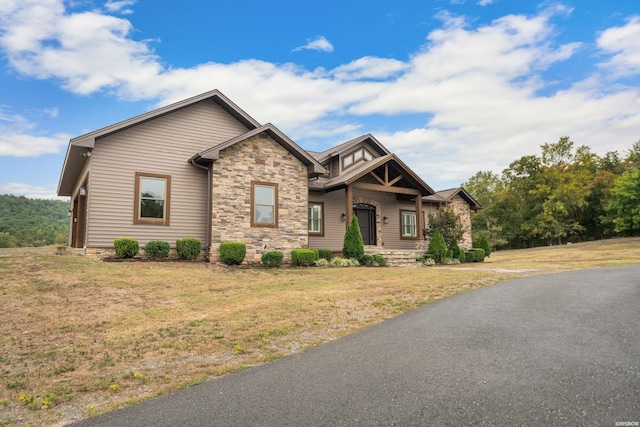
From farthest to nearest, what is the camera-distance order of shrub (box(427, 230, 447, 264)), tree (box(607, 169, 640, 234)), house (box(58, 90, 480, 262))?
tree (box(607, 169, 640, 234)) → shrub (box(427, 230, 447, 264)) → house (box(58, 90, 480, 262))

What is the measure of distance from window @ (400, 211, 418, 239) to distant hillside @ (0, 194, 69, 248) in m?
26.3

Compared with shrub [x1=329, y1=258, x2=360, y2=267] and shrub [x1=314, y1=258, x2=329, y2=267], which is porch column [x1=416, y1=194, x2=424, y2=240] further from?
shrub [x1=314, y1=258, x2=329, y2=267]

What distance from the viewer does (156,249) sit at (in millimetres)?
13344

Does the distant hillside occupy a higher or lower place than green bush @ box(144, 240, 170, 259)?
higher

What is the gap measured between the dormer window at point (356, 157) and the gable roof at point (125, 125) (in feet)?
18.6

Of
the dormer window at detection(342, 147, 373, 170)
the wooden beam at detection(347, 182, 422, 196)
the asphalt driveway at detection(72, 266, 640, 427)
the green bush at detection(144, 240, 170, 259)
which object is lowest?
the asphalt driveway at detection(72, 266, 640, 427)

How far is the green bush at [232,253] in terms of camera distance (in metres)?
13.6

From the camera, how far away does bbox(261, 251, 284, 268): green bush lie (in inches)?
566

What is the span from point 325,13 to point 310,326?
48.3 feet

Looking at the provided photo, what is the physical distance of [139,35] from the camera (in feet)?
52.9

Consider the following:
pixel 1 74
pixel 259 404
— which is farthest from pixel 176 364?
pixel 1 74

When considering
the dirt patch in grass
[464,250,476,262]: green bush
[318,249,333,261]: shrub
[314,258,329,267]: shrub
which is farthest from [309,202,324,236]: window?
[464,250,476,262]: green bush

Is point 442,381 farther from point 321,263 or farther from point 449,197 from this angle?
point 449,197

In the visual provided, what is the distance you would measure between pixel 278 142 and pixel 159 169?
4.68m
